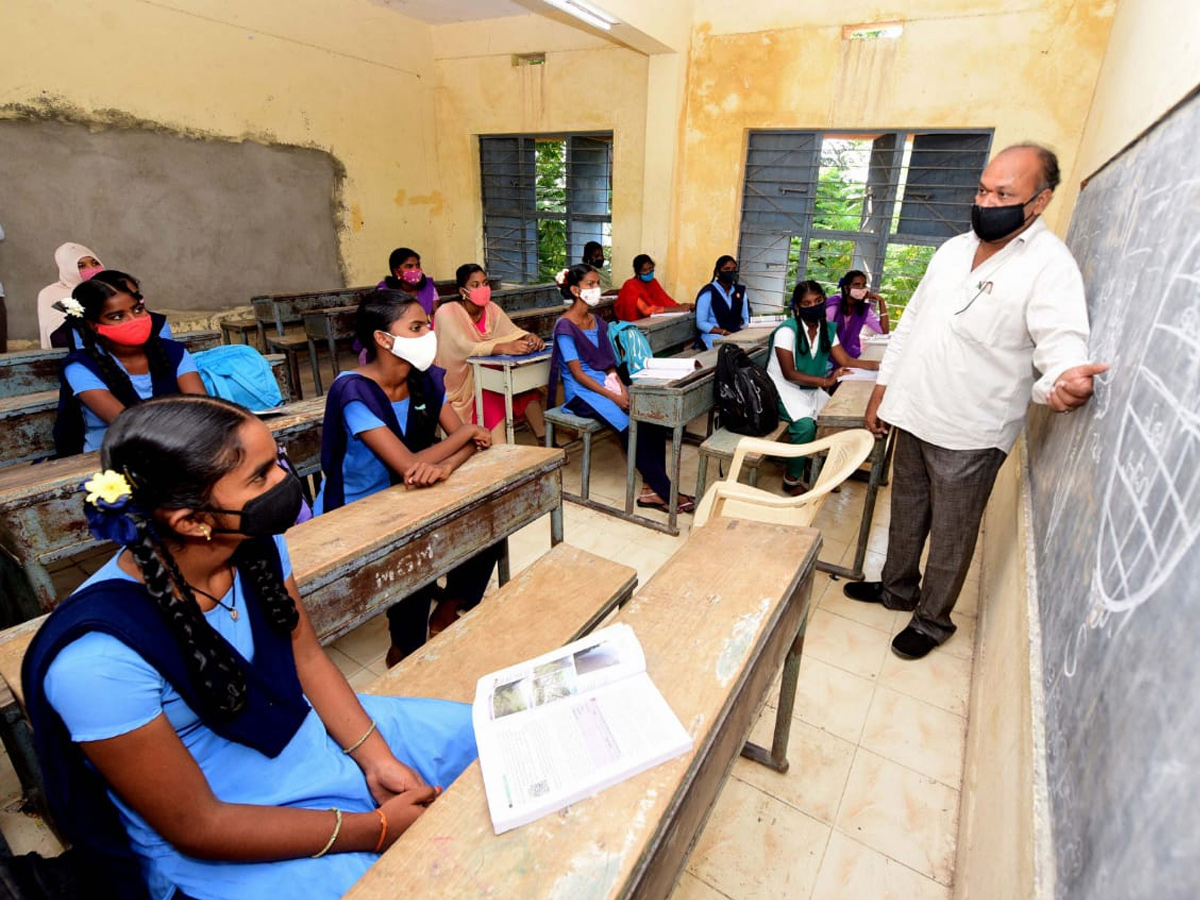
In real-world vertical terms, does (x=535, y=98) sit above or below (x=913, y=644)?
above

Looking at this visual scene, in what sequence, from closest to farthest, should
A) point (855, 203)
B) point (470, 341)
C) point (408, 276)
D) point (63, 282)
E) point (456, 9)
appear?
point (470, 341) < point (63, 282) < point (408, 276) < point (855, 203) < point (456, 9)

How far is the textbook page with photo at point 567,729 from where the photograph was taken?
0.92 metres

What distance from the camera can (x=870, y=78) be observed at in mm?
5375

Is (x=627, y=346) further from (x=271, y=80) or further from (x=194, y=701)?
(x=271, y=80)

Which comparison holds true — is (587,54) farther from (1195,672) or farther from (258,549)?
(1195,672)

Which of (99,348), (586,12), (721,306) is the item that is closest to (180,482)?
(99,348)

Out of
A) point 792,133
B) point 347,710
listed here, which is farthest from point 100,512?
point 792,133

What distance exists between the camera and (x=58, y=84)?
5262mm

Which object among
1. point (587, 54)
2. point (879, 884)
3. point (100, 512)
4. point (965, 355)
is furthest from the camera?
point (587, 54)

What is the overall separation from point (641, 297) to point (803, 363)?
2595 mm

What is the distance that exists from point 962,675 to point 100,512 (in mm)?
2732

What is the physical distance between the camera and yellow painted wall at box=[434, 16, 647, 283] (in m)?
6.82

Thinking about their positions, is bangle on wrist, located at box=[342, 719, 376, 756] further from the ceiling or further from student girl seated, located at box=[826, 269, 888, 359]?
the ceiling

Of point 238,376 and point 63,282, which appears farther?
point 63,282
